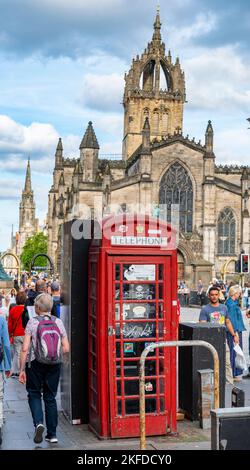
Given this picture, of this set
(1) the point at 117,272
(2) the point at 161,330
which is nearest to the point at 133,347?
(2) the point at 161,330

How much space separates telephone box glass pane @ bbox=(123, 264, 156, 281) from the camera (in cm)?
720

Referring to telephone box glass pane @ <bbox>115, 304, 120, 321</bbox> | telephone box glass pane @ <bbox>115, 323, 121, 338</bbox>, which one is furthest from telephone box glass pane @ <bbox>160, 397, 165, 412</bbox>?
telephone box glass pane @ <bbox>115, 304, 120, 321</bbox>

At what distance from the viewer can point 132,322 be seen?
7195mm

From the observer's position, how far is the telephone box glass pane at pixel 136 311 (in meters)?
7.20

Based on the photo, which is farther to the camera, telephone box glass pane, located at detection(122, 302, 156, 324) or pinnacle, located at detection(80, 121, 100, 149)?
pinnacle, located at detection(80, 121, 100, 149)

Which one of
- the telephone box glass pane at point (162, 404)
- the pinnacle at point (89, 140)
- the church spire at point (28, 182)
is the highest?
the church spire at point (28, 182)

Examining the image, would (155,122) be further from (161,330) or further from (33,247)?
(161,330)

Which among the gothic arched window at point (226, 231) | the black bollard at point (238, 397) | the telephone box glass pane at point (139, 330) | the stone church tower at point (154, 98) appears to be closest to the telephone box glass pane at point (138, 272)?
the telephone box glass pane at point (139, 330)

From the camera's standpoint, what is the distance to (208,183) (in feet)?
173

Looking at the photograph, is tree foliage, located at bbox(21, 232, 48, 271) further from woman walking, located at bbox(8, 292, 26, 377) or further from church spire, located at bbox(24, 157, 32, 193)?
woman walking, located at bbox(8, 292, 26, 377)

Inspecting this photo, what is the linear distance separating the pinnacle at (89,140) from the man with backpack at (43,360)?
155 feet

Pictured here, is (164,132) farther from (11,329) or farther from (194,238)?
(11,329)

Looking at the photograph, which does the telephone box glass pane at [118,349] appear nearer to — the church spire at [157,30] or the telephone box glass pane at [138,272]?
the telephone box glass pane at [138,272]
